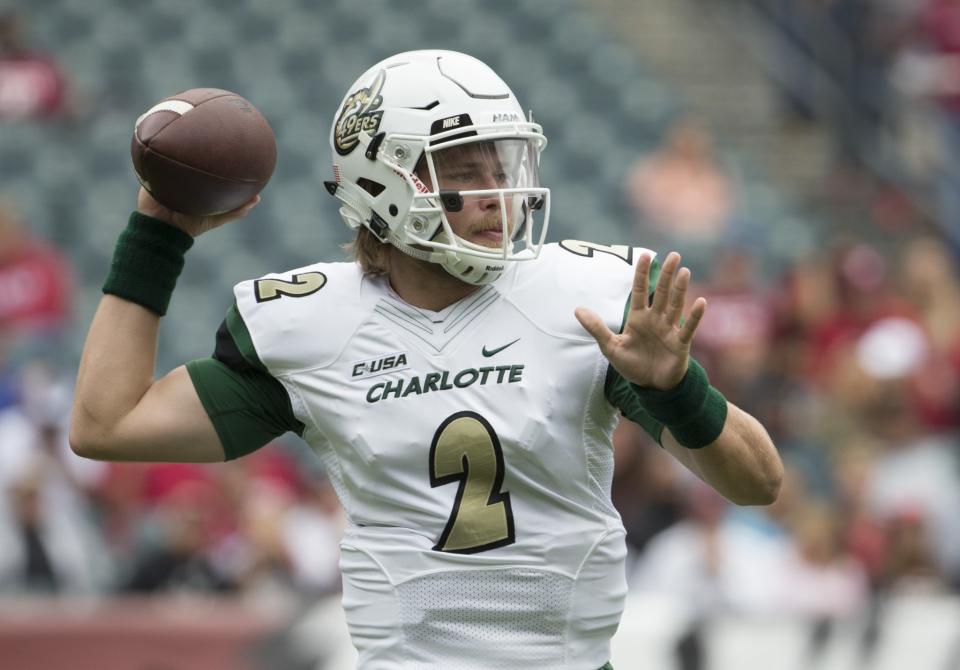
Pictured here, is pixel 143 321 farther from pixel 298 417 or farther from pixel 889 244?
pixel 889 244

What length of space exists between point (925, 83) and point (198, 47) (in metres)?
5.10

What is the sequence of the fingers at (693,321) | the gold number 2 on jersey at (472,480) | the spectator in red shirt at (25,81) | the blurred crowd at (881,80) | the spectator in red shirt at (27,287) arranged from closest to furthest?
the fingers at (693,321)
the gold number 2 on jersey at (472,480)
the spectator in red shirt at (27,287)
the spectator in red shirt at (25,81)
the blurred crowd at (881,80)

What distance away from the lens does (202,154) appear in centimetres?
312

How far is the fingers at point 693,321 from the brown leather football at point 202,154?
0.98 meters

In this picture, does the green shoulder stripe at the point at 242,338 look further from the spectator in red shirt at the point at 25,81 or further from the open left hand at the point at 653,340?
the spectator in red shirt at the point at 25,81

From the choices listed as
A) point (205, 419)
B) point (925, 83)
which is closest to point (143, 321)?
point (205, 419)

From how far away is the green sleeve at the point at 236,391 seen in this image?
3078mm

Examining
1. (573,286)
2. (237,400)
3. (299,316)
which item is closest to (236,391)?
(237,400)

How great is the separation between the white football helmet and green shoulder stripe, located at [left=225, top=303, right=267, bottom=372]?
0.31 m

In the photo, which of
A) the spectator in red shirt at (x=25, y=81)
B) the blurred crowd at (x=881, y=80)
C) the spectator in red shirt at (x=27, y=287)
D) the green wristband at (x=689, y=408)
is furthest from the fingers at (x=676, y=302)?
the spectator in red shirt at (x=25, y=81)

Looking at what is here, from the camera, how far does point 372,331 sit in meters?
Result: 3.01

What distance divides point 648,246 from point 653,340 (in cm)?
648

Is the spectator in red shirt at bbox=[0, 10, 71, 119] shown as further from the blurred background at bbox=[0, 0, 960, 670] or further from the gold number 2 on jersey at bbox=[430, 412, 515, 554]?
the gold number 2 on jersey at bbox=[430, 412, 515, 554]

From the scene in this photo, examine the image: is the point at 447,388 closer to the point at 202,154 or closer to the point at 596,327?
the point at 596,327
